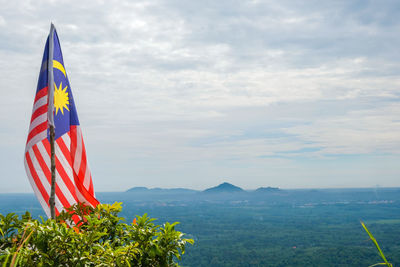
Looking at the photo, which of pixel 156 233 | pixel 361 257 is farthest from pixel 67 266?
pixel 361 257

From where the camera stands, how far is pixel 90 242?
3.49m

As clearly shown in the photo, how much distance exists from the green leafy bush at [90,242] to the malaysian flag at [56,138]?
0.52 meters

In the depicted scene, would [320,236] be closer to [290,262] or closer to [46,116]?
[290,262]

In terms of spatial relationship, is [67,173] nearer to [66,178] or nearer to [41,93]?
[66,178]

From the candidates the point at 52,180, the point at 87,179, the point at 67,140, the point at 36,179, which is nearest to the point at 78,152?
the point at 67,140

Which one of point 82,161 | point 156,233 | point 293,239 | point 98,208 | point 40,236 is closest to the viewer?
point 40,236

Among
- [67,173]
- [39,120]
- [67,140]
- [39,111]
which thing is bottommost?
[67,173]

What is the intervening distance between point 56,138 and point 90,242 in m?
2.03

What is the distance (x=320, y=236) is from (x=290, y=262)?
61353mm

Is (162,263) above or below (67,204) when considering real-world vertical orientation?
below

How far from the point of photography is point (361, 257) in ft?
379

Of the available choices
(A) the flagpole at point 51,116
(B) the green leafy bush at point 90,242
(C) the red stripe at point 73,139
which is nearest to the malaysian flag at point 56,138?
(A) the flagpole at point 51,116

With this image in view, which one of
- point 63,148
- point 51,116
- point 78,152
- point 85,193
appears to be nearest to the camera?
point 51,116

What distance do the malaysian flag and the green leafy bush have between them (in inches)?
20.3
